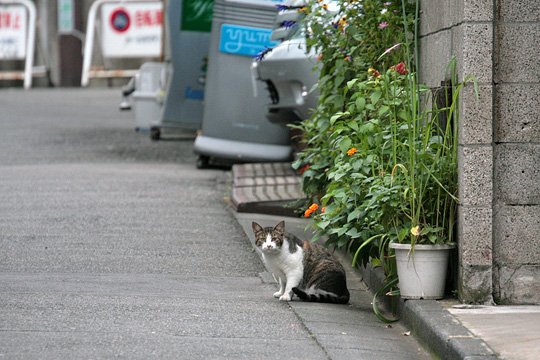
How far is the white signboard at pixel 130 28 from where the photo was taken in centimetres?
3541

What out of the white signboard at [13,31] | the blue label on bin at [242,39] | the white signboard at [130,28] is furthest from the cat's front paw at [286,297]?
the white signboard at [13,31]

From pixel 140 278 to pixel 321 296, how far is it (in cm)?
132

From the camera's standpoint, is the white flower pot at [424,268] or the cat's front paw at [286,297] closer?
the white flower pot at [424,268]

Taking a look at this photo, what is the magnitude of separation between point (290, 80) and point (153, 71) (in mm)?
8956


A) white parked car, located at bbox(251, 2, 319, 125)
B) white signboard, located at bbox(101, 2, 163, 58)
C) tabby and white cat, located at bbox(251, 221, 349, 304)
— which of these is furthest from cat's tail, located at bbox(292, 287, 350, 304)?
white signboard, located at bbox(101, 2, 163, 58)

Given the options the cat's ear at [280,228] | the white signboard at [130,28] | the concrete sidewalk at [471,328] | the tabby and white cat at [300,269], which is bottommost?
the concrete sidewalk at [471,328]

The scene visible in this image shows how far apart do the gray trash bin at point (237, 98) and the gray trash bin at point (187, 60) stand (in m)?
2.30

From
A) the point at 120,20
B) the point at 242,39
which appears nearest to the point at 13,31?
the point at 120,20

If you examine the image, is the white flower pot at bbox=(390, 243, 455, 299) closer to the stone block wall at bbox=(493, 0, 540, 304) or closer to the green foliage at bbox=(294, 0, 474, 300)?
→ the green foliage at bbox=(294, 0, 474, 300)

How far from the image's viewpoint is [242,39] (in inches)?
601

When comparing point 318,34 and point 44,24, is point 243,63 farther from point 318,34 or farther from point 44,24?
point 44,24

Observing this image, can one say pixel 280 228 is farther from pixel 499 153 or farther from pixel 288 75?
pixel 288 75

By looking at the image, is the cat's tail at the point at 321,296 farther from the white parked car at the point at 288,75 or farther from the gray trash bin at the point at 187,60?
the gray trash bin at the point at 187,60

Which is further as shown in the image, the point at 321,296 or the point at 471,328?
the point at 321,296
